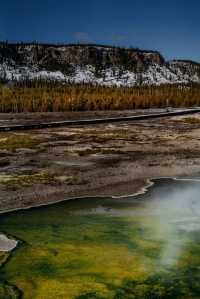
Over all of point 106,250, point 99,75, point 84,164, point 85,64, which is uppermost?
point 85,64

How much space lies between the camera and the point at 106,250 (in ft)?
26.1

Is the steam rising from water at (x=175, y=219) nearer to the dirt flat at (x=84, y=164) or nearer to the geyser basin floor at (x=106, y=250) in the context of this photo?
the geyser basin floor at (x=106, y=250)

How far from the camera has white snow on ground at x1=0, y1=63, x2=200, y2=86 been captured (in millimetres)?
168125

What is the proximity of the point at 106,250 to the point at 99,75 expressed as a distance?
6865 inches

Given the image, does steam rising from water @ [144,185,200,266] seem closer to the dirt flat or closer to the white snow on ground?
the dirt flat

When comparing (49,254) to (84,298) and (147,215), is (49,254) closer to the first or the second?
(84,298)

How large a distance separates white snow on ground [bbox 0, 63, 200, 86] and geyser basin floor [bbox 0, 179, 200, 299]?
154 metres

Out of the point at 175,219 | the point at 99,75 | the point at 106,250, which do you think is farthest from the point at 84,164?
the point at 99,75

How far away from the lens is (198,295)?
636 centimetres

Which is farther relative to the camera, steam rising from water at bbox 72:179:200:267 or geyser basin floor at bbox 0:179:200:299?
steam rising from water at bbox 72:179:200:267

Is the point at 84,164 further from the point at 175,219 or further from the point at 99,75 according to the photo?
the point at 99,75

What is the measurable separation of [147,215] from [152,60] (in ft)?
630

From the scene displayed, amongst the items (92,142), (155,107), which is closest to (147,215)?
(92,142)

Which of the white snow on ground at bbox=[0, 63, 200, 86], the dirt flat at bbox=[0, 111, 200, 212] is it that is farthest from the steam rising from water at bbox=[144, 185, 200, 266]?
the white snow on ground at bbox=[0, 63, 200, 86]
